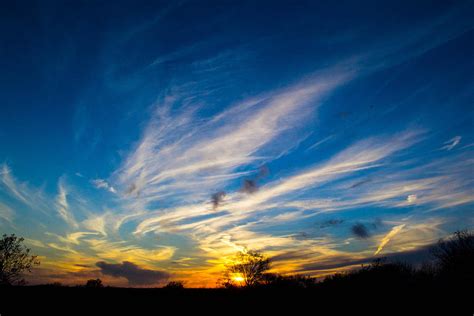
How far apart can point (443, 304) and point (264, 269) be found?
6374cm

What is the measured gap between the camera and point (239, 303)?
13.4 meters

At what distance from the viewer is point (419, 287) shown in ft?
53.1

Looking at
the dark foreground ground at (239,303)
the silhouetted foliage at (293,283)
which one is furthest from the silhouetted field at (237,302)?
the silhouetted foliage at (293,283)

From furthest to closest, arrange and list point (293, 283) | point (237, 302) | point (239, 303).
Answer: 1. point (293, 283)
2. point (237, 302)
3. point (239, 303)

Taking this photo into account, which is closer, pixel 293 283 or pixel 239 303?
pixel 239 303

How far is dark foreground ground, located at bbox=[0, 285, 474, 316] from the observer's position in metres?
11.1

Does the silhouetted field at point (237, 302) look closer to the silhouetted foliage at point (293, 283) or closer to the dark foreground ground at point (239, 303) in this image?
the dark foreground ground at point (239, 303)

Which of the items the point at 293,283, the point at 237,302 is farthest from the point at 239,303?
the point at 293,283

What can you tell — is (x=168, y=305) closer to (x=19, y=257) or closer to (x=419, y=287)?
(x=419, y=287)

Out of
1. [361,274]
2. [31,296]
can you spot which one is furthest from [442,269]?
[31,296]

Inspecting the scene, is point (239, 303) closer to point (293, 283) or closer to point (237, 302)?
point (237, 302)

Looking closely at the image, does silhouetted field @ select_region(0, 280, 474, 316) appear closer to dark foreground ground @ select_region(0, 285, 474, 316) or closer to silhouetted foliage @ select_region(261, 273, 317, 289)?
dark foreground ground @ select_region(0, 285, 474, 316)

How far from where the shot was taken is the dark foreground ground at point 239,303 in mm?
11125

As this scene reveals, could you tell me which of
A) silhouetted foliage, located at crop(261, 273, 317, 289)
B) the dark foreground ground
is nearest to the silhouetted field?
the dark foreground ground
